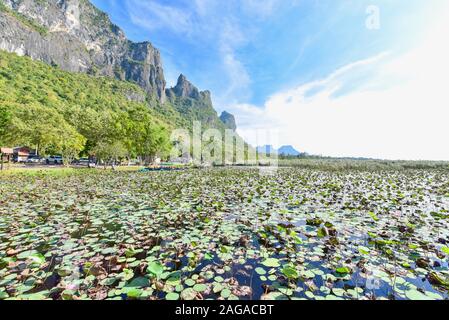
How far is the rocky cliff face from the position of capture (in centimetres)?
11625

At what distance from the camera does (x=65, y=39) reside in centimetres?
14612

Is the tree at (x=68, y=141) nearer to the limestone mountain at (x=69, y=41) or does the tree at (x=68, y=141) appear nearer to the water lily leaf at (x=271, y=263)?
the water lily leaf at (x=271, y=263)

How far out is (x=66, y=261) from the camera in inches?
163

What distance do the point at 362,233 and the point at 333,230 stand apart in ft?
3.57

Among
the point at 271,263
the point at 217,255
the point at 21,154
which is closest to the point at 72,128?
the point at 21,154

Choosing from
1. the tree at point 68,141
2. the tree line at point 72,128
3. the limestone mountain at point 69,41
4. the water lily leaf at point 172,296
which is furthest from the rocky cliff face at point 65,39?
the water lily leaf at point 172,296

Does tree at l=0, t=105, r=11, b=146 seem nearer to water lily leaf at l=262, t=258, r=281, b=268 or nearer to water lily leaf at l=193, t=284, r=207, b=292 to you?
water lily leaf at l=193, t=284, r=207, b=292

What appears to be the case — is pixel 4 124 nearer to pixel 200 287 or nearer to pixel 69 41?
pixel 200 287

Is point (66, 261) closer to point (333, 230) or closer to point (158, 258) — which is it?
point (158, 258)

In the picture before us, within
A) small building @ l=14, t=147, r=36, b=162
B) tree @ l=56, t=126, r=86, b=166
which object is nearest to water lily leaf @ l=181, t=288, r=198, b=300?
tree @ l=56, t=126, r=86, b=166

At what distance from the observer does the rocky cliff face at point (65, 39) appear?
11625cm
